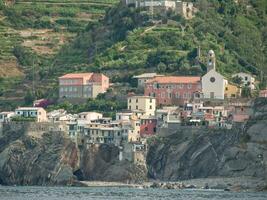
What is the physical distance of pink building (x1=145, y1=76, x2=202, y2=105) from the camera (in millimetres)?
177750

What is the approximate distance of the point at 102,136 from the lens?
556 ft

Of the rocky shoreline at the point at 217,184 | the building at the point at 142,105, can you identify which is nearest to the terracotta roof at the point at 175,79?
the building at the point at 142,105

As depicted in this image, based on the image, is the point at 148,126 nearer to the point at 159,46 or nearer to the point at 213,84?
the point at 213,84

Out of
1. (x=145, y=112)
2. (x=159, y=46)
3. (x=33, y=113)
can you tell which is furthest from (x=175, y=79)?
(x=33, y=113)

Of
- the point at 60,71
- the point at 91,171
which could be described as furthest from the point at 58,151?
the point at 60,71

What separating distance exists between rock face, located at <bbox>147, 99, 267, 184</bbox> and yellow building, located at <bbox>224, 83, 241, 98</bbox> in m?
12.3

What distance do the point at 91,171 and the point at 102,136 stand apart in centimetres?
475

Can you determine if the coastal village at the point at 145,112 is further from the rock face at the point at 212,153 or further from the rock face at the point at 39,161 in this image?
the rock face at the point at 39,161

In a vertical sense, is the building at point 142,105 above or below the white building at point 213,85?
below

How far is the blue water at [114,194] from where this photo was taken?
145 m

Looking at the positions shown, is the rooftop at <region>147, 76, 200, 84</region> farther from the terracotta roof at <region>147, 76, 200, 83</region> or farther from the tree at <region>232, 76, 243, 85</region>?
the tree at <region>232, 76, 243, 85</region>

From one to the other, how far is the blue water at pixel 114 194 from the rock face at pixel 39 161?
16.9 feet

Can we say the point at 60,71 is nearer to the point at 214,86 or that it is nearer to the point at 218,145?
the point at 214,86

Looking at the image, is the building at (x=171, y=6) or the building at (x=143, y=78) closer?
the building at (x=143, y=78)
